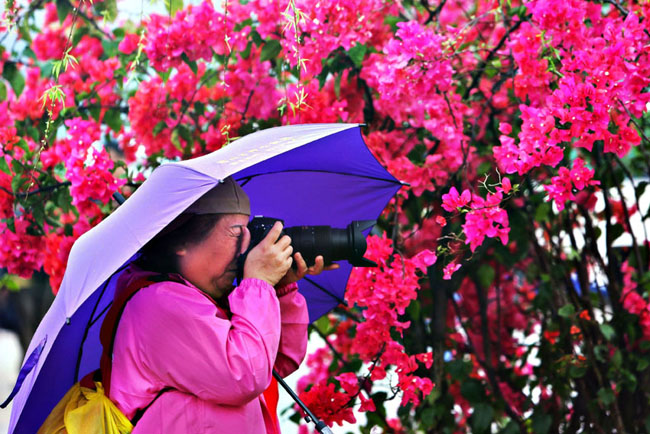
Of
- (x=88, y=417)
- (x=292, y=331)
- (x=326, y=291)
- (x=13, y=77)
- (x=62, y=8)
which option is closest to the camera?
(x=88, y=417)

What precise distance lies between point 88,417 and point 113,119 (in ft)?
7.25

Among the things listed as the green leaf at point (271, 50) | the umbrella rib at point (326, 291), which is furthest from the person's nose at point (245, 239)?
the green leaf at point (271, 50)

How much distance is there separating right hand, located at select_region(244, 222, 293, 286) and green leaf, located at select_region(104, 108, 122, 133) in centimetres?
209

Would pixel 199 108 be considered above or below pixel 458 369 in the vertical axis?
above

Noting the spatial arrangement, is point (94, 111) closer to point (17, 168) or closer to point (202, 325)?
point (17, 168)

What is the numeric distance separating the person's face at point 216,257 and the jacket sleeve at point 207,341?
0.09 m

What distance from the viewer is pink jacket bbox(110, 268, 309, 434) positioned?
1.78 metres

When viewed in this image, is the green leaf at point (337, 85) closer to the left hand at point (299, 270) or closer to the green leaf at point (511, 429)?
the left hand at point (299, 270)

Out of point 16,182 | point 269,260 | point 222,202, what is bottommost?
point 269,260

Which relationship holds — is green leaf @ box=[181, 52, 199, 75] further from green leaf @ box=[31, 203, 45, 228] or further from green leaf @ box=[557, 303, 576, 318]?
green leaf @ box=[557, 303, 576, 318]

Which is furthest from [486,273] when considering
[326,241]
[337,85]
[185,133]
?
[326,241]

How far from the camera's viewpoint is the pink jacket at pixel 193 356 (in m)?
1.78

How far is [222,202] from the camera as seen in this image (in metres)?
1.99

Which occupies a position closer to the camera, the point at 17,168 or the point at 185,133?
the point at 17,168
